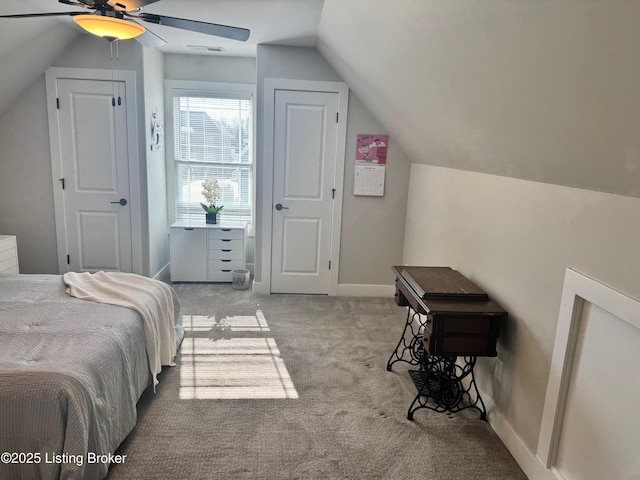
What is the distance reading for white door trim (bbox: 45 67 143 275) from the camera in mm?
4043

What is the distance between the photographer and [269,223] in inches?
172

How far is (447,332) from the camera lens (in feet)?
7.43

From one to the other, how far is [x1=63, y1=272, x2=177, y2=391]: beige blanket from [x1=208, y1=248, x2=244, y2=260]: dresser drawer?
1.64 metres

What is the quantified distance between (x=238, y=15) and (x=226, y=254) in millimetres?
2387

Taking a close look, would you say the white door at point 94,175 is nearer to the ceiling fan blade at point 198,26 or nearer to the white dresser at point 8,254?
the white dresser at point 8,254

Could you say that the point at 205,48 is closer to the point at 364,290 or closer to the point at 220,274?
the point at 220,274

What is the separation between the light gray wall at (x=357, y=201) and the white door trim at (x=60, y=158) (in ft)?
3.84

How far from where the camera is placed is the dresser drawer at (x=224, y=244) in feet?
15.3

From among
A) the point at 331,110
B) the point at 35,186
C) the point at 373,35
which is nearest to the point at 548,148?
the point at 373,35

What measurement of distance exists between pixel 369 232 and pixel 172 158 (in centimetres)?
237

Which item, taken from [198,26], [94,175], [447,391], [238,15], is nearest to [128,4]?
[198,26]

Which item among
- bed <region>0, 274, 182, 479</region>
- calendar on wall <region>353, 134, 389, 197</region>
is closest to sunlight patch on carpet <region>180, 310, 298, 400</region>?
bed <region>0, 274, 182, 479</region>

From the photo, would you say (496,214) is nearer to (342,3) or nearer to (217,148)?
(342,3)

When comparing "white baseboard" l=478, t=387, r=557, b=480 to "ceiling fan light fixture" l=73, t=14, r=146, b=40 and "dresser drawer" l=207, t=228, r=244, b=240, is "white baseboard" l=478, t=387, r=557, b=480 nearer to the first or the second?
"ceiling fan light fixture" l=73, t=14, r=146, b=40
